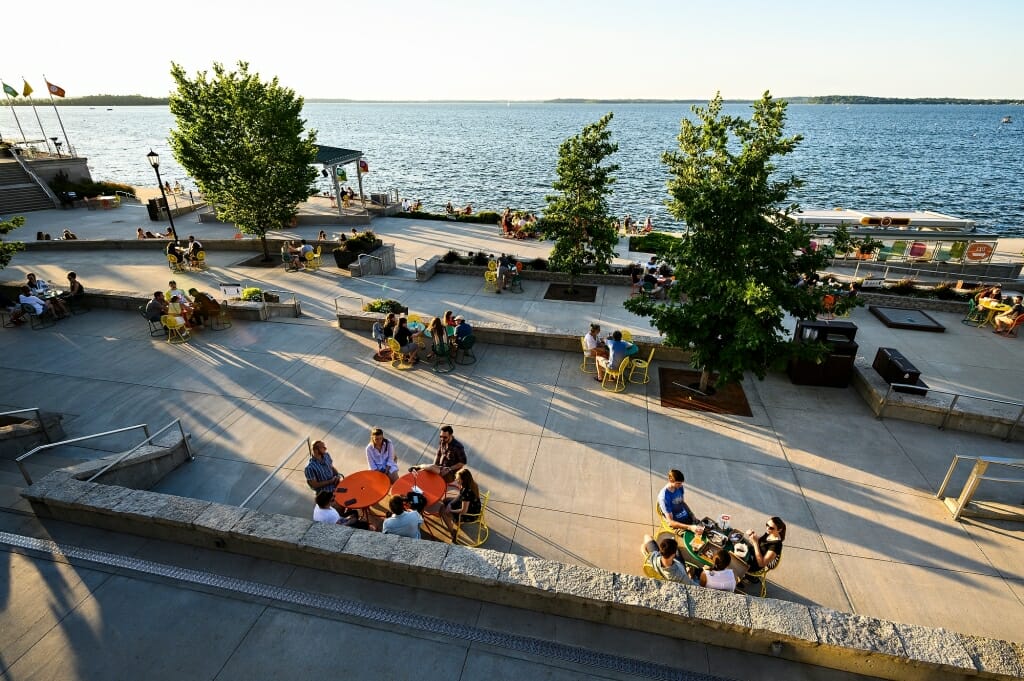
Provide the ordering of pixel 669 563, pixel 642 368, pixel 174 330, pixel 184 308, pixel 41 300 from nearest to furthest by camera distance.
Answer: pixel 669 563
pixel 642 368
pixel 174 330
pixel 184 308
pixel 41 300

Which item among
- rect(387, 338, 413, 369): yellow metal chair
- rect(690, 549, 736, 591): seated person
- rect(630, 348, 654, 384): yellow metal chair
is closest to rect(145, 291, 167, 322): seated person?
rect(387, 338, 413, 369): yellow metal chair

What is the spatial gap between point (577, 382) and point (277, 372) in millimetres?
6909

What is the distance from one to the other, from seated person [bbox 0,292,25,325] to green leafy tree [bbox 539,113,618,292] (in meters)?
15.6

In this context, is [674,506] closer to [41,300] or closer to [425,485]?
[425,485]

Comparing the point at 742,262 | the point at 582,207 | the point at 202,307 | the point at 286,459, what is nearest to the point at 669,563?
the point at 286,459

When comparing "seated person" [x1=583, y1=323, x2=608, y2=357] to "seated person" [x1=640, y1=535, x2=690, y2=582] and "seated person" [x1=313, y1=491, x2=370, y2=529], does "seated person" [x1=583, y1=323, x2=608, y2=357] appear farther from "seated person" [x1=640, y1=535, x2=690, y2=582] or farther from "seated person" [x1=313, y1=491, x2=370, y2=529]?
"seated person" [x1=313, y1=491, x2=370, y2=529]

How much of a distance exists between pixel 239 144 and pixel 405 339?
13798 millimetres

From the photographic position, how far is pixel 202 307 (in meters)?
13.7

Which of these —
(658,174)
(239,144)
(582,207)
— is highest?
(239,144)

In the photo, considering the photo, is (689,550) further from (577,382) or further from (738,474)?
(577,382)

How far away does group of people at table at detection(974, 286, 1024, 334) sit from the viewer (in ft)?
47.8

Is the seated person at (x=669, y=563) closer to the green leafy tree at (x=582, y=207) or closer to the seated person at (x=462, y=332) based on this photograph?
the seated person at (x=462, y=332)

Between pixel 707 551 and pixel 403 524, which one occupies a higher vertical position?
pixel 403 524

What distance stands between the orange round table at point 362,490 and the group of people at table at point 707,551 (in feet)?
12.0
